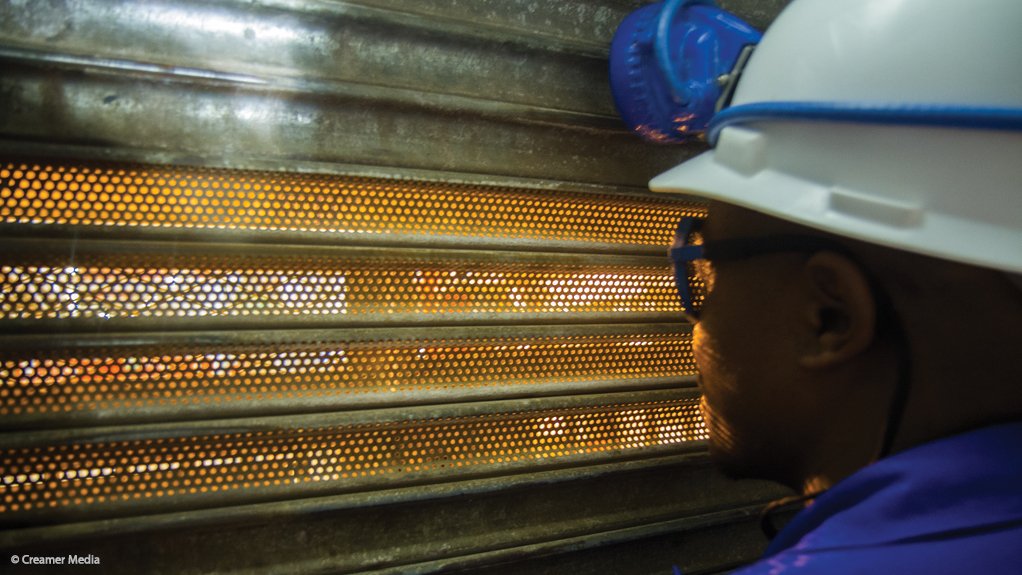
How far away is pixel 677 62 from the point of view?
2.15 m

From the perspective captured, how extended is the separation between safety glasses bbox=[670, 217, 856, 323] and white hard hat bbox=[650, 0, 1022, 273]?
0.08m

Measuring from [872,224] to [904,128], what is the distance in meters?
0.21

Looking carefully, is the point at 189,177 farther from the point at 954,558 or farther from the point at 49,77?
the point at 954,558

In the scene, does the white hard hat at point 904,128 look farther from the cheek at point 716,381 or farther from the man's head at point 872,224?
the cheek at point 716,381

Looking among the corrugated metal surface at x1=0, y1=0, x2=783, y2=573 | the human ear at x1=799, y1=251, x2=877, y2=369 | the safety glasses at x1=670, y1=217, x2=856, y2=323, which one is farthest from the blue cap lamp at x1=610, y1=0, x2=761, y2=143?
the human ear at x1=799, y1=251, x2=877, y2=369

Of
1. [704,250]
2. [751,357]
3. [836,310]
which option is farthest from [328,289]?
[836,310]

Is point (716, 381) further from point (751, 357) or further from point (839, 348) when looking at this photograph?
point (839, 348)

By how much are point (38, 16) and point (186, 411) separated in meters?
1.05

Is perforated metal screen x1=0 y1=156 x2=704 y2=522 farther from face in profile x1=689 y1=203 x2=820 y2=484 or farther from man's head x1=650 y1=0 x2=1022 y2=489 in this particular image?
man's head x1=650 y1=0 x2=1022 y2=489


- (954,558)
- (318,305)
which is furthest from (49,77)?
(954,558)

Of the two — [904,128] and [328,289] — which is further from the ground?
[904,128]

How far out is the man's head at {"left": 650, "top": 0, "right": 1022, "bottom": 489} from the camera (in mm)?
1521

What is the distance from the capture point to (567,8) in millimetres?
→ 2396

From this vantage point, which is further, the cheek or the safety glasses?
the cheek
